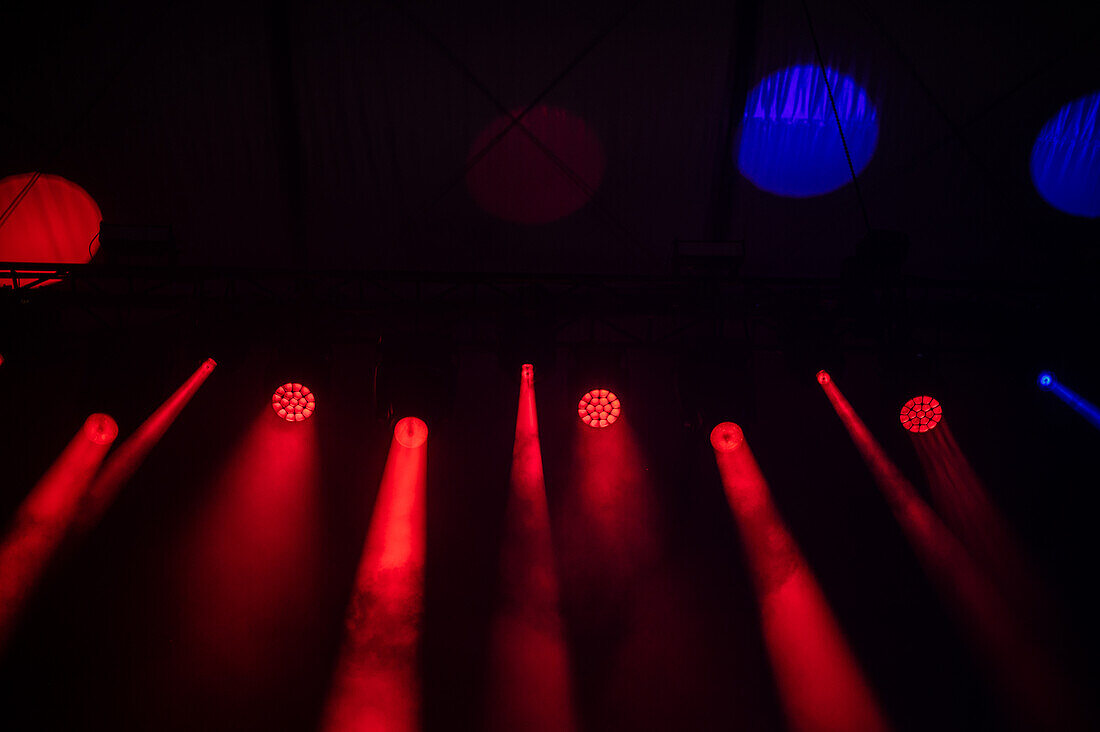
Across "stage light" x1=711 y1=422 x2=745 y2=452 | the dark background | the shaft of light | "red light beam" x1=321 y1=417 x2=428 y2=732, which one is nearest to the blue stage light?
the shaft of light

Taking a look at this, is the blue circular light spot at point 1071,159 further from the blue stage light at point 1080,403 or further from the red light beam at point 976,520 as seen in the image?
the red light beam at point 976,520

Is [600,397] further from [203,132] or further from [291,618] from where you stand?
[203,132]

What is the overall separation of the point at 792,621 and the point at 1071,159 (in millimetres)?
3524

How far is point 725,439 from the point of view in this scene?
16.5ft

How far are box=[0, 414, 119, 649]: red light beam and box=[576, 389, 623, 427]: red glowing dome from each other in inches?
128

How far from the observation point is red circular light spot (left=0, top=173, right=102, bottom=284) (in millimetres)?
4023

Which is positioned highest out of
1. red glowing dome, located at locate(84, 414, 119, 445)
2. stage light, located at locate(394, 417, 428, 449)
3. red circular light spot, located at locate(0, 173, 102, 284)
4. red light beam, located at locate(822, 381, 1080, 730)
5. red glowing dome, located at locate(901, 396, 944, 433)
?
red circular light spot, located at locate(0, 173, 102, 284)

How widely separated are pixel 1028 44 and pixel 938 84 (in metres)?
0.50

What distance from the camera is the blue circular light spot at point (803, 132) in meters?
4.07

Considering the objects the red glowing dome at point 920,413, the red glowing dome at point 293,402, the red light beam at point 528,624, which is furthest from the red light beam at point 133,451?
the red glowing dome at point 920,413

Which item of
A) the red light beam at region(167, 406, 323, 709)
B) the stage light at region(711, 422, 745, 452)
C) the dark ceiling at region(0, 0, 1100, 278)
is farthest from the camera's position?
the stage light at region(711, 422, 745, 452)

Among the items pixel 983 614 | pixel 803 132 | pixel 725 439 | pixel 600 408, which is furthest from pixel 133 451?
pixel 983 614

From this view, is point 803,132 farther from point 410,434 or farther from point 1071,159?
point 410,434

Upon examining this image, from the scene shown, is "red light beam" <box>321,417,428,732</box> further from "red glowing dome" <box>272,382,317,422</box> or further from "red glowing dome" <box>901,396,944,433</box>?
"red glowing dome" <box>901,396,944,433</box>
